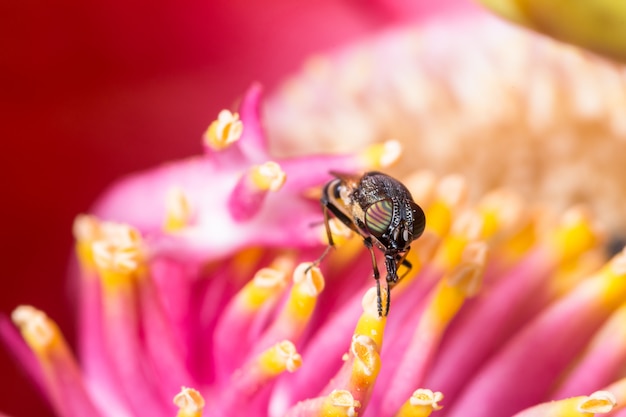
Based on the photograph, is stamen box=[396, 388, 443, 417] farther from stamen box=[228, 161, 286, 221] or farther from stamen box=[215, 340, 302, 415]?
stamen box=[228, 161, 286, 221]

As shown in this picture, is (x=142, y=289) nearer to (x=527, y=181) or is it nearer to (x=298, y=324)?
(x=298, y=324)

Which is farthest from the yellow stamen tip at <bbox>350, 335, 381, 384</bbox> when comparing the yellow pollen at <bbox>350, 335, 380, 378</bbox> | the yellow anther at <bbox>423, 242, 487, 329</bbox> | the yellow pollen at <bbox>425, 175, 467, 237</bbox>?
the yellow pollen at <bbox>425, 175, 467, 237</bbox>

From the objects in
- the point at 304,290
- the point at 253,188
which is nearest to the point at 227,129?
the point at 253,188

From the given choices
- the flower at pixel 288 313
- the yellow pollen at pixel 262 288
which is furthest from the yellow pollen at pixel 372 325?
the yellow pollen at pixel 262 288

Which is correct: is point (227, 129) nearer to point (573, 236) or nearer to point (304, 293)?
point (304, 293)

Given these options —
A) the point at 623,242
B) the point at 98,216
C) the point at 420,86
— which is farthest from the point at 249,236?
the point at 623,242

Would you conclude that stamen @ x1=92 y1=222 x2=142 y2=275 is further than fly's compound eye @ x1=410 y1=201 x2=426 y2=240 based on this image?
Yes
